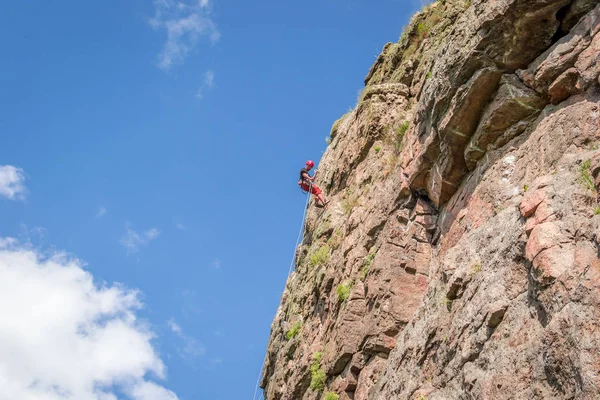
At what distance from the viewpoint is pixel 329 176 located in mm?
21734

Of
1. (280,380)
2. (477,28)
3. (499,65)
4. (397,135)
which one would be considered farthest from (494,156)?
(280,380)

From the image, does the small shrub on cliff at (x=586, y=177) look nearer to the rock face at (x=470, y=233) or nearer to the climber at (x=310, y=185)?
the rock face at (x=470, y=233)

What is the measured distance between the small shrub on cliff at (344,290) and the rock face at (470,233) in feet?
0.19

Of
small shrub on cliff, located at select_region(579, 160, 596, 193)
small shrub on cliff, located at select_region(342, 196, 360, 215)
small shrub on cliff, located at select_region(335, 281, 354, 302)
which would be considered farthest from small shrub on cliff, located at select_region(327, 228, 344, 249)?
small shrub on cliff, located at select_region(579, 160, 596, 193)

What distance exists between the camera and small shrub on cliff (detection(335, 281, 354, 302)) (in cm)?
1540

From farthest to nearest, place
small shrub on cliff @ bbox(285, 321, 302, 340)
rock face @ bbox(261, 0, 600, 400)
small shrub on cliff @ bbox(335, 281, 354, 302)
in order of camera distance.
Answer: small shrub on cliff @ bbox(285, 321, 302, 340) < small shrub on cliff @ bbox(335, 281, 354, 302) < rock face @ bbox(261, 0, 600, 400)

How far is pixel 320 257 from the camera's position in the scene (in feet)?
60.8

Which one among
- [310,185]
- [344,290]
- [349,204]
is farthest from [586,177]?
[310,185]

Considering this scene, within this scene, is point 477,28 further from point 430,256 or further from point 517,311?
point 517,311

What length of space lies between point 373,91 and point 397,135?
8.17 ft

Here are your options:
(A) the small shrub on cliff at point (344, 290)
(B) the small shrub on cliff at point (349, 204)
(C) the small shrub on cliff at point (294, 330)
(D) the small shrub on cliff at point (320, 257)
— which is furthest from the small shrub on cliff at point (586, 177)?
(C) the small shrub on cliff at point (294, 330)

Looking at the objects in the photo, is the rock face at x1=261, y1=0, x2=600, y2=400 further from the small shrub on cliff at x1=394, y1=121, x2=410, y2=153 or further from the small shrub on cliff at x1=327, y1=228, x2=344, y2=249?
the small shrub on cliff at x1=327, y1=228, x2=344, y2=249

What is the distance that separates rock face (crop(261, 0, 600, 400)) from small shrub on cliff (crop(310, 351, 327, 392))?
6 centimetres

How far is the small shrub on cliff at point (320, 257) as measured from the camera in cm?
1833
